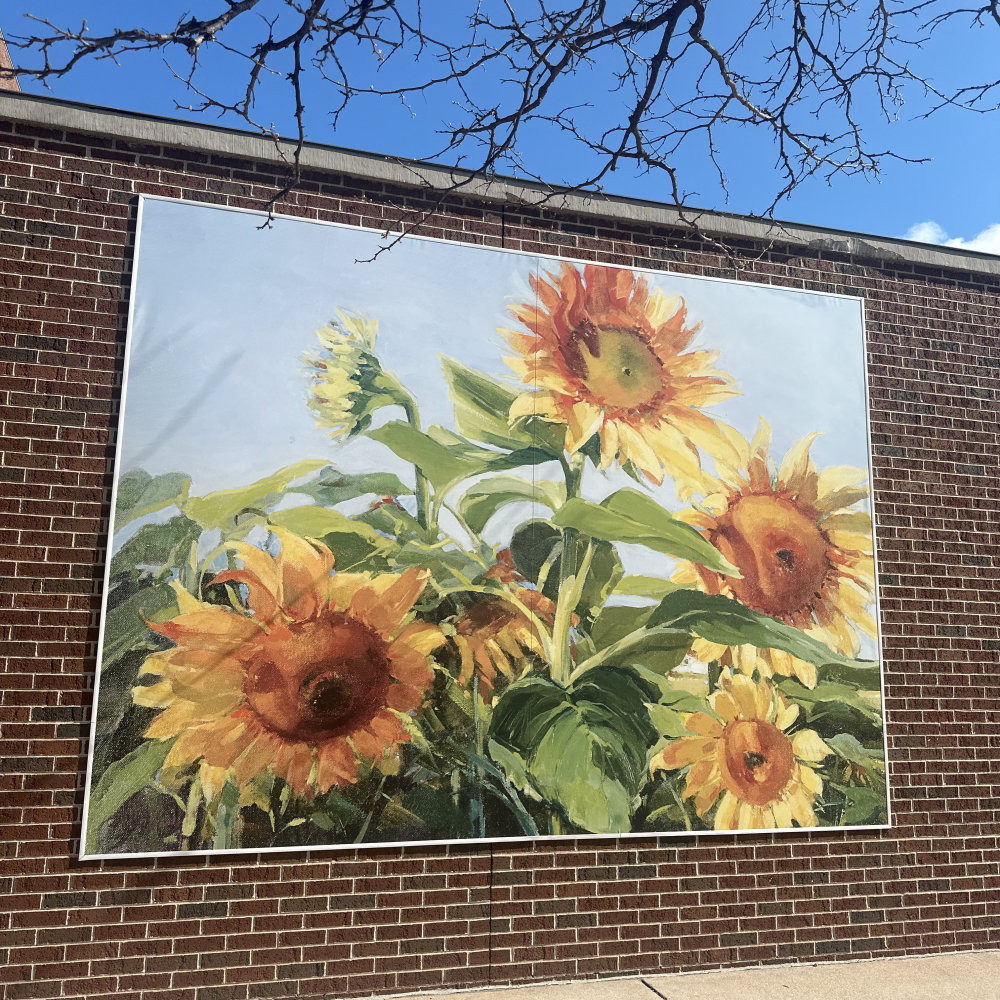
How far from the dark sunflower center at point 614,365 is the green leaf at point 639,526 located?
0.59 metres

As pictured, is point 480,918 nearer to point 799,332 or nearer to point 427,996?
point 427,996

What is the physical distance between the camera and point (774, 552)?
5.77 meters

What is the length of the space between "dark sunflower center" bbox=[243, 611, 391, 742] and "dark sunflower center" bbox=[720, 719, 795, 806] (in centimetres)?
207

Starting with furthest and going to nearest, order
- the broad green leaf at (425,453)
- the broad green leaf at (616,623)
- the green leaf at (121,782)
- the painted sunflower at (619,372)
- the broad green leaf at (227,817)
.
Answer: the painted sunflower at (619,372)
the broad green leaf at (616,623)
the broad green leaf at (425,453)
the broad green leaf at (227,817)
the green leaf at (121,782)

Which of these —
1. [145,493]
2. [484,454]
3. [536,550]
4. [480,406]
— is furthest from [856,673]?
[145,493]

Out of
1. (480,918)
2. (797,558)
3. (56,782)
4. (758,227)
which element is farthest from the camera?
(758,227)

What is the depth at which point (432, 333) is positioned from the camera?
5.44 metres

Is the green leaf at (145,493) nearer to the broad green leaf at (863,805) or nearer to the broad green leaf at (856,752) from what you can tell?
the broad green leaf at (856,752)

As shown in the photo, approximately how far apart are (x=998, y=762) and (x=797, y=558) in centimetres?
193

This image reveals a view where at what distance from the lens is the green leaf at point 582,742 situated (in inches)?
201

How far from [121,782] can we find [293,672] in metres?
0.96

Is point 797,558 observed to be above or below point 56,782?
above

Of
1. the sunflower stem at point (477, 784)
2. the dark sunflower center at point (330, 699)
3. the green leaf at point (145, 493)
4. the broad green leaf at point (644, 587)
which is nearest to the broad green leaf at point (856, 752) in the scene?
the broad green leaf at point (644, 587)

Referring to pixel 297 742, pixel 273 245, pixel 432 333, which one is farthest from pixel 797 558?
pixel 273 245
